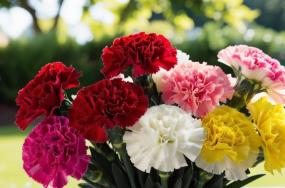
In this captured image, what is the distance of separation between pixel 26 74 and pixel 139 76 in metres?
10.2

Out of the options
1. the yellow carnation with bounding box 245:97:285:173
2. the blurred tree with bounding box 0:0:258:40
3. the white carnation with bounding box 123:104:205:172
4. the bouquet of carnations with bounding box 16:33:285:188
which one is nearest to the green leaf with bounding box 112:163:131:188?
the bouquet of carnations with bounding box 16:33:285:188

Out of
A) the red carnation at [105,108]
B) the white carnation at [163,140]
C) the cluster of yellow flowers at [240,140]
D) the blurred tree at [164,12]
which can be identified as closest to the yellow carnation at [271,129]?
the cluster of yellow flowers at [240,140]

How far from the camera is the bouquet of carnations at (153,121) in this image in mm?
1236

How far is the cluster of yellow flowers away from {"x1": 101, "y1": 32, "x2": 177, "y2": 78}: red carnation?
145mm

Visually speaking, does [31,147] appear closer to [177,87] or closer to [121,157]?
[121,157]

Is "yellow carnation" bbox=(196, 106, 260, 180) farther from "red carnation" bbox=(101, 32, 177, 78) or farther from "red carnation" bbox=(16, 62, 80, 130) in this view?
"red carnation" bbox=(16, 62, 80, 130)

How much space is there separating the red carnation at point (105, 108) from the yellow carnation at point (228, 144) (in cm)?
→ 14

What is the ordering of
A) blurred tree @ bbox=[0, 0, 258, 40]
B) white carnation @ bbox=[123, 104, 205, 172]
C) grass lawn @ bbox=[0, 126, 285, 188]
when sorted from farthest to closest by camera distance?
A: blurred tree @ bbox=[0, 0, 258, 40] < grass lawn @ bbox=[0, 126, 285, 188] < white carnation @ bbox=[123, 104, 205, 172]

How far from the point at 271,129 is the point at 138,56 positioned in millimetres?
309

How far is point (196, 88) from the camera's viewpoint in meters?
1.33

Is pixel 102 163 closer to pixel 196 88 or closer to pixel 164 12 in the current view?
pixel 196 88

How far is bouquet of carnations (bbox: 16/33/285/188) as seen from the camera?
1.24 metres

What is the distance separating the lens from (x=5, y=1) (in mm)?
11945

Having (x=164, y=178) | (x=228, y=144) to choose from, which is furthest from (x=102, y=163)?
(x=228, y=144)
